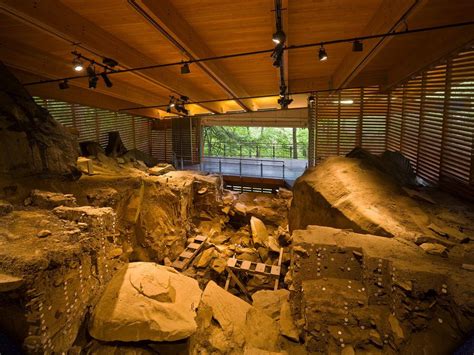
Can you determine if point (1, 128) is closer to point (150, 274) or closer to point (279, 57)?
point (150, 274)

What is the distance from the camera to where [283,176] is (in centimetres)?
1273

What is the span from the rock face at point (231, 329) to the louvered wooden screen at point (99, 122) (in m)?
8.96

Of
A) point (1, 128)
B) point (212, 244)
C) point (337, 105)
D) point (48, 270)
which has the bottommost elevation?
point (212, 244)

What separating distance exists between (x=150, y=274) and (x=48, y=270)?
1.67m

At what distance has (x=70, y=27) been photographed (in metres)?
4.73

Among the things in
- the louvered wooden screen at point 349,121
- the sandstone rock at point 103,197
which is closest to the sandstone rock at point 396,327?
the sandstone rock at point 103,197

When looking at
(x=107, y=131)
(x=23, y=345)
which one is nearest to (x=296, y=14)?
(x=23, y=345)

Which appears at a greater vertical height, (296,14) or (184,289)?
(296,14)

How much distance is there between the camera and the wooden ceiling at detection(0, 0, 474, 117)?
4.41 m

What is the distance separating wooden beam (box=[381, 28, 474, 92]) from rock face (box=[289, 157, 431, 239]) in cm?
265

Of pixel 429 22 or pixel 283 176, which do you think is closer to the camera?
pixel 429 22

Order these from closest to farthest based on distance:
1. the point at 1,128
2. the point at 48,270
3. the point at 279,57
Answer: the point at 48,270 < the point at 279,57 < the point at 1,128

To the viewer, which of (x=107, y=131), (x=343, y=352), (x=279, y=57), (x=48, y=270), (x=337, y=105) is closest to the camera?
(x=48, y=270)

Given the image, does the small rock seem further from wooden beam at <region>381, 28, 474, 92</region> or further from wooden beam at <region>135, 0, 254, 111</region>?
wooden beam at <region>381, 28, 474, 92</region>
